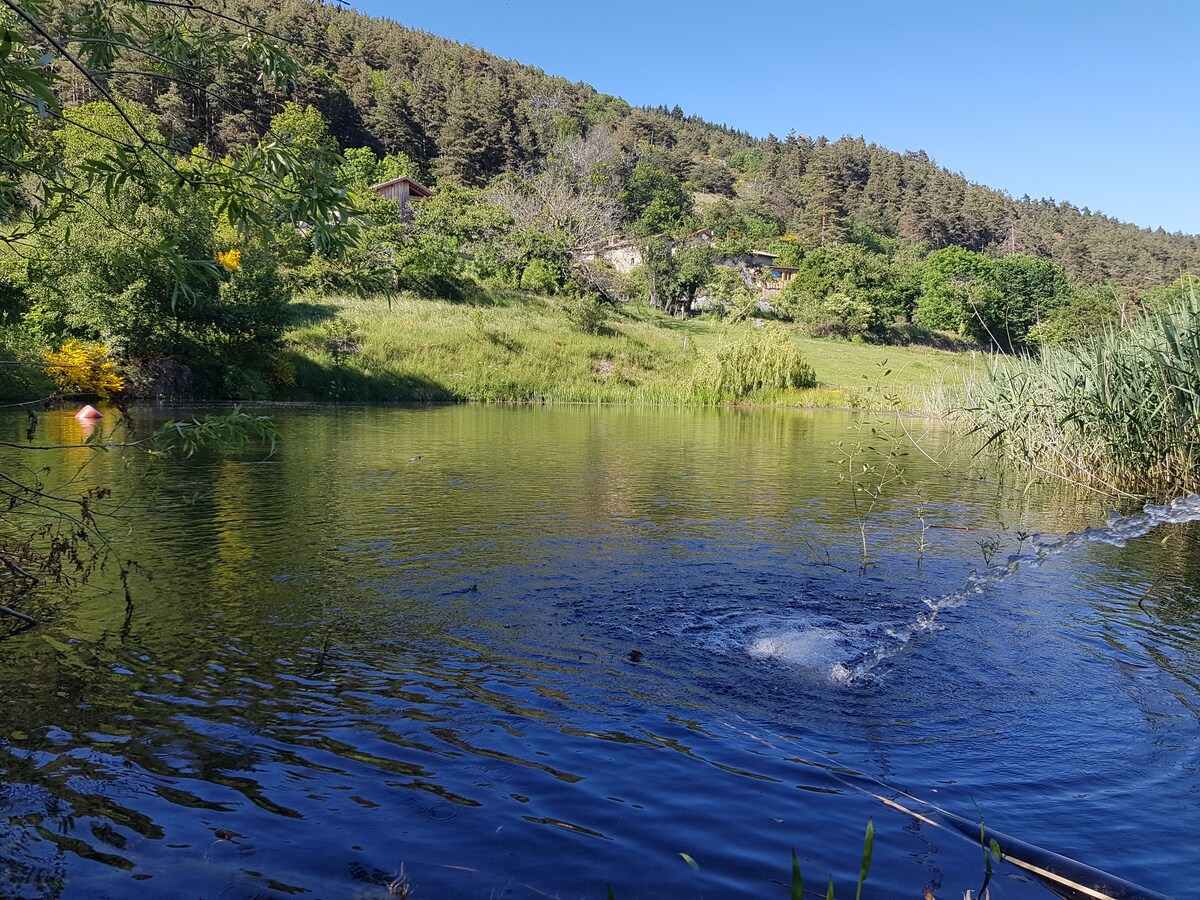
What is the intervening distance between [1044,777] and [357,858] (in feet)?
11.7

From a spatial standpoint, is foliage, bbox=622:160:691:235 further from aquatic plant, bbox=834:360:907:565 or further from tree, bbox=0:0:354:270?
tree, bbox=0:0:354:270

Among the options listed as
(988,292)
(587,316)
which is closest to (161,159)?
(587,316)

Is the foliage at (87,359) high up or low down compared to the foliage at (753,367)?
down

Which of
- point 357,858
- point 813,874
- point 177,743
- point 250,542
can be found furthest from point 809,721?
point 250,542

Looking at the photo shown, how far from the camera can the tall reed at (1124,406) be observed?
11570 mm

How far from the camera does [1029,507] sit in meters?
14.0

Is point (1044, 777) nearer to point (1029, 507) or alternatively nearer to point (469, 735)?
point (469, 735)

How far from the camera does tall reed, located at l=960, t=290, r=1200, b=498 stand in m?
11.6

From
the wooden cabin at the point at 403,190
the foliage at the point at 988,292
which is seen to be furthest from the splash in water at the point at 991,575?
the wooden cabin at the point at 403,190

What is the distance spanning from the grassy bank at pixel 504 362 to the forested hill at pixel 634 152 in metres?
47.3

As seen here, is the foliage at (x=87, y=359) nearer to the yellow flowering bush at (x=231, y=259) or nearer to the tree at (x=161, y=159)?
the yellow flowering bush at (x=231, y=259)

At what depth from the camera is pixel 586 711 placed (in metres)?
5.45

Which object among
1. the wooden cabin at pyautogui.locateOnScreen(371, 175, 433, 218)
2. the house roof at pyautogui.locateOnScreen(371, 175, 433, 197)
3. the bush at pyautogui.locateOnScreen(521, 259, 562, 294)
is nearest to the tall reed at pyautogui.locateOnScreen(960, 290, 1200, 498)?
the bush at pyautogui.locateOnScreen(521, 259, 562, 294)

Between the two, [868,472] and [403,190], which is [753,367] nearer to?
[868,472]
